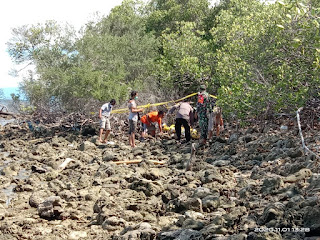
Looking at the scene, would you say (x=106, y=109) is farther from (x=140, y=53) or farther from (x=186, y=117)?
(x=140, y=53)

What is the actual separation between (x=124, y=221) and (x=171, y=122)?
11678mm

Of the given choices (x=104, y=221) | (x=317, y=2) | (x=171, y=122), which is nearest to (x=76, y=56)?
(x=171, y=122)

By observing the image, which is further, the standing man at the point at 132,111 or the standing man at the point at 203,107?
the standing man at the point at 132,111

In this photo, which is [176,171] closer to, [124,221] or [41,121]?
[124,221]

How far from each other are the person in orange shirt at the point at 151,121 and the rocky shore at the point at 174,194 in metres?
1.56

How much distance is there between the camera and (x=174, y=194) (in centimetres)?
737

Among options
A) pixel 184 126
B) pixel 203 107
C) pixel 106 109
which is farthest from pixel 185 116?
pixel 106 109

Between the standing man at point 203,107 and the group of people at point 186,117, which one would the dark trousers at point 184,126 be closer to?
the group of people at point 186,117

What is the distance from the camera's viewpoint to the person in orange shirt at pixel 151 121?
13.9m

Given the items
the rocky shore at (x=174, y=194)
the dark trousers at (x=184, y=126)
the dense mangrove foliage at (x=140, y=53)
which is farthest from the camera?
the dense mangrove foliage at (x=140, y=53)

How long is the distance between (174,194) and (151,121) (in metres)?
6.93

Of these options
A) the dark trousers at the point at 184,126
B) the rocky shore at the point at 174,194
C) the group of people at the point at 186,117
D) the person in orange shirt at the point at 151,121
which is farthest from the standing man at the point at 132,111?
the dark trousers at the point at 184,126
